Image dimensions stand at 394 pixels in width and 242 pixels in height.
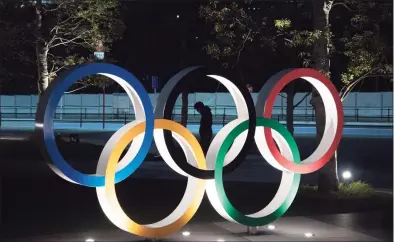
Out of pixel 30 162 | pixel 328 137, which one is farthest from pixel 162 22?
pixel 328 137

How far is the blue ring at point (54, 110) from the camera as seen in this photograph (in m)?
7.43

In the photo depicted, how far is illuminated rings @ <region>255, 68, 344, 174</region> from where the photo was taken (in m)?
8.94

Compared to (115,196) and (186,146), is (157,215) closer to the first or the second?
(186,146)

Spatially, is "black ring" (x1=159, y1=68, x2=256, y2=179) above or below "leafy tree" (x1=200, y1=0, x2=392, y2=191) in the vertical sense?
below

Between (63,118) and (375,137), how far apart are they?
80.1 ft

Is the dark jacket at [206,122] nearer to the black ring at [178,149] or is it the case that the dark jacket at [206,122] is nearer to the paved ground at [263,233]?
the paved ground at [263,233]

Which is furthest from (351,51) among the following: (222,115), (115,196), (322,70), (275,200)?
(222,115)

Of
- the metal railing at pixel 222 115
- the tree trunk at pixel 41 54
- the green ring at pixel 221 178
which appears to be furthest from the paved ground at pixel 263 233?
the metal railing at pixel 222 115

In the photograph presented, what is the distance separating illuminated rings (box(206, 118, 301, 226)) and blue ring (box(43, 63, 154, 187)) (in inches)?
45.6

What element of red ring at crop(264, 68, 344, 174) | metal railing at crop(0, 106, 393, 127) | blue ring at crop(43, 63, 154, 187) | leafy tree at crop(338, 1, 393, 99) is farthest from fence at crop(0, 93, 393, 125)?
blue ring at crop(43, 63, 154, 187)

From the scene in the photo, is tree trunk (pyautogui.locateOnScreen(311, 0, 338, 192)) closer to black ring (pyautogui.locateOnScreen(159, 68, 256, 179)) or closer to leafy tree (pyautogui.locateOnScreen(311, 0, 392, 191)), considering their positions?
leafy tree (pyautogui.locateOnScreen(311, 0, 392, 191))

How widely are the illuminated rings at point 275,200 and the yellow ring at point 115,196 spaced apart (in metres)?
0.24

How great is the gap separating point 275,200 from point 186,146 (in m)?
1.80

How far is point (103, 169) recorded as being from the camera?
8016 millimetres
